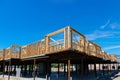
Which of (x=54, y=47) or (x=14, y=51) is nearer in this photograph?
(x=54, y=47)

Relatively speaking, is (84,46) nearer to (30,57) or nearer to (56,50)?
(56,50)

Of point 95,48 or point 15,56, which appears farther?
point 15,56

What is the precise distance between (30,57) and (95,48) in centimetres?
791

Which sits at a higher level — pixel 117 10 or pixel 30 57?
pixel 117 10

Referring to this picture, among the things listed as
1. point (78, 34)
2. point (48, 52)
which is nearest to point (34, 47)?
point (48, 52)

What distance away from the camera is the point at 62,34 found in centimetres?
1260

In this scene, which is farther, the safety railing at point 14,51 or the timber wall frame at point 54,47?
the safety railing at point 14,51

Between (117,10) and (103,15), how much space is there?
8.74 ft

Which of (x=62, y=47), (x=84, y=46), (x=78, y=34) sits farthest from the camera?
(x=84, y=46)

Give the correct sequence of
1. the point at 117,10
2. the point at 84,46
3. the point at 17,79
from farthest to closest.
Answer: the point at 117,10 → the point at 17,79 → the point at 84,46

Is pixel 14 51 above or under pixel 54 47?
under

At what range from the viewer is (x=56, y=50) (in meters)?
13.3

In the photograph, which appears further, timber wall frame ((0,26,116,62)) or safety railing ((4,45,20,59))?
safety railing ((4,45,20,59))

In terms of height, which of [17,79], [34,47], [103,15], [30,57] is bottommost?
[17,79]
